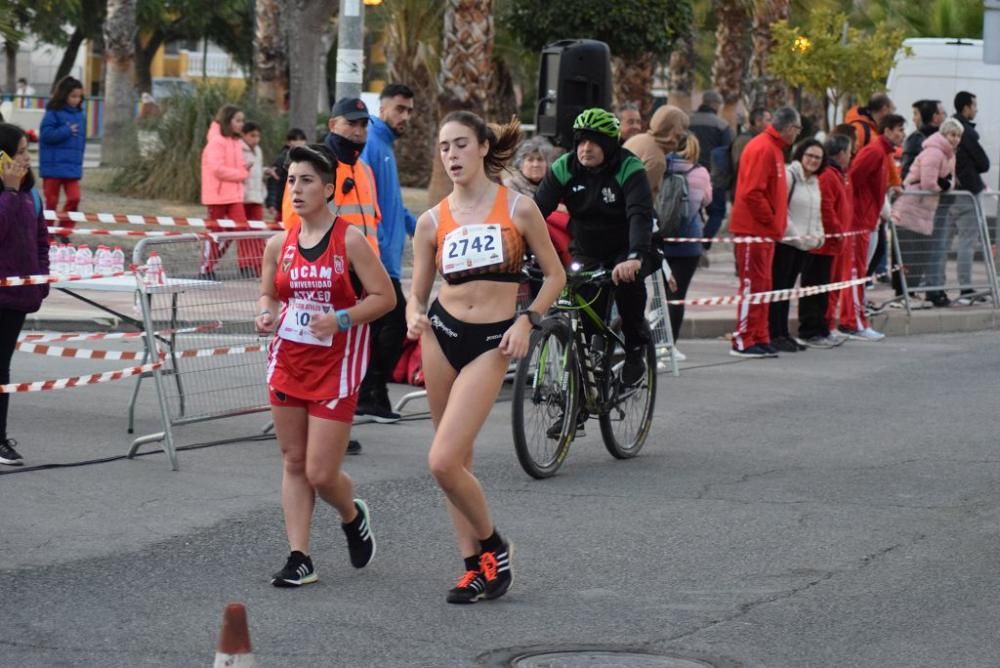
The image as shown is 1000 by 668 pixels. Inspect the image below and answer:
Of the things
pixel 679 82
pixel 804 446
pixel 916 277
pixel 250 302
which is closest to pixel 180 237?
pixel 250 302

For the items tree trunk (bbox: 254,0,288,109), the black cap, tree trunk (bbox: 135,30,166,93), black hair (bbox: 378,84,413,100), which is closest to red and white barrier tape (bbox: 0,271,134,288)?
the black cap

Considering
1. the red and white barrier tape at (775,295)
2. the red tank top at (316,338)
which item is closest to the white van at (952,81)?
the red and white barrier tape at (775,295)

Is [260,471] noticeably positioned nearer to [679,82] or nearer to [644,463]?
[644,463]

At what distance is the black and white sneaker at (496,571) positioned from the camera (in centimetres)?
664

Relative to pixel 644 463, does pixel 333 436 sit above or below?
above

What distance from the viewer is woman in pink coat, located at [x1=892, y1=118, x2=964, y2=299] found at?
17797 mm

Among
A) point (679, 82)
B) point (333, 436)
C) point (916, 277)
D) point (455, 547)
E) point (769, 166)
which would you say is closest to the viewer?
point (333, 436)

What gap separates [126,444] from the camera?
977cm

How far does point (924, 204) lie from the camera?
1788 centimetres

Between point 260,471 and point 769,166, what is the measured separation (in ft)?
20.7

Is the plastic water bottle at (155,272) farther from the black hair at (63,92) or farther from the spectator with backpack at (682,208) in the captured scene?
the black hair at (63,92)

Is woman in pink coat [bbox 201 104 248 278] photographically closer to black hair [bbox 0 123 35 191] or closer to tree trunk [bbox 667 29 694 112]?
black hair [bbox 0 123 35 191]

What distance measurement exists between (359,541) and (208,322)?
3.23 m

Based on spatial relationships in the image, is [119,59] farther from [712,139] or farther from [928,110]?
[928,110]
